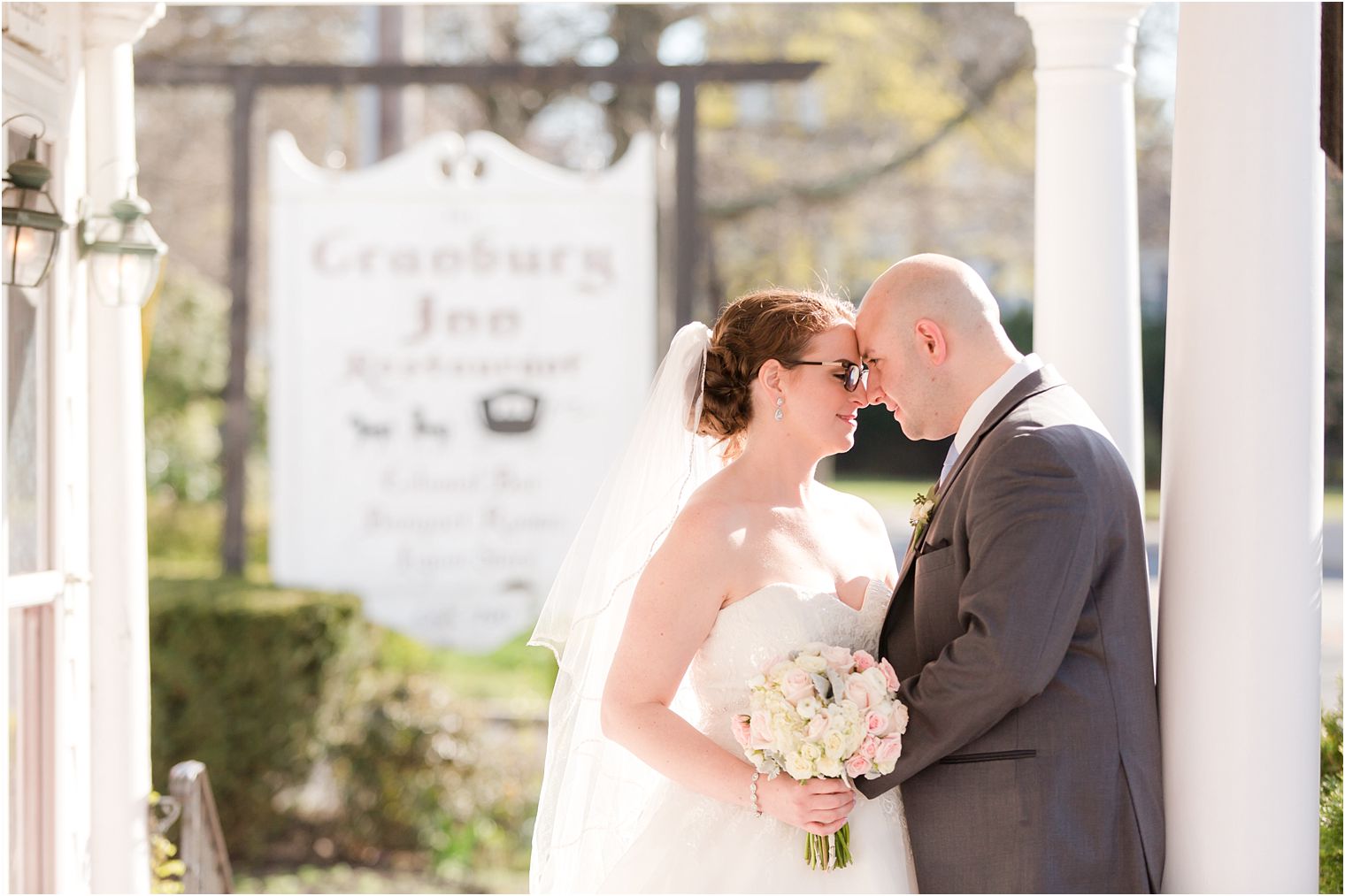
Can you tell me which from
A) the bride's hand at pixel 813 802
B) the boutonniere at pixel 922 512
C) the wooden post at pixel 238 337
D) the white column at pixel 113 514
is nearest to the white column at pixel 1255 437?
the boutonniere at pixel 922 512

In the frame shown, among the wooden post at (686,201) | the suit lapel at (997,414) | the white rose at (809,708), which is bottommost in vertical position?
the white rose at (809,708)

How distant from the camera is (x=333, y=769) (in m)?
7.59

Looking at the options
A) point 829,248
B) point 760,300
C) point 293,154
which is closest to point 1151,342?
point 829,248

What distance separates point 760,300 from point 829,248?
15000mm

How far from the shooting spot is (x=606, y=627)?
142 inches

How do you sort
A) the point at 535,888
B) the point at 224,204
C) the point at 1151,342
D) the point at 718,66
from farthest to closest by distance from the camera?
the point at 1151,342 → the point at 224,204 → the point at 718,66 → the point at 535,888

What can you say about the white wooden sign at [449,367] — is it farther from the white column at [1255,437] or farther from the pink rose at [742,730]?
the white column at [1255,437]

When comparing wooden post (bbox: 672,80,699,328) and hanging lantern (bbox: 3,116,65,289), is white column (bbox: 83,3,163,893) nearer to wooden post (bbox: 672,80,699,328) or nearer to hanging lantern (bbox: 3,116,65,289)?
hanging lantern (bbox: 3,116,65,289)

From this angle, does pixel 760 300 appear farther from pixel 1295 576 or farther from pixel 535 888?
pixel 535 888

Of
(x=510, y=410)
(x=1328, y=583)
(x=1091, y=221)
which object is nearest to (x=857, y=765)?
(x=1091, y=221)

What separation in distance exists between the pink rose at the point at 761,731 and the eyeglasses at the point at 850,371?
91 centimetres

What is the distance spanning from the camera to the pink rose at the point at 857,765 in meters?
2.75

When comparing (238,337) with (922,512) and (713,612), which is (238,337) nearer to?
(713,612)

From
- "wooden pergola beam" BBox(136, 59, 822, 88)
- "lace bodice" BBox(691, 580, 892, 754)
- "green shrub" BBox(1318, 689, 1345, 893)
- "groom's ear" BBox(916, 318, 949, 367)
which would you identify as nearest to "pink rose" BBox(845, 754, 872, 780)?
"lace bodice" BBox(691, 580, 892, 754)
